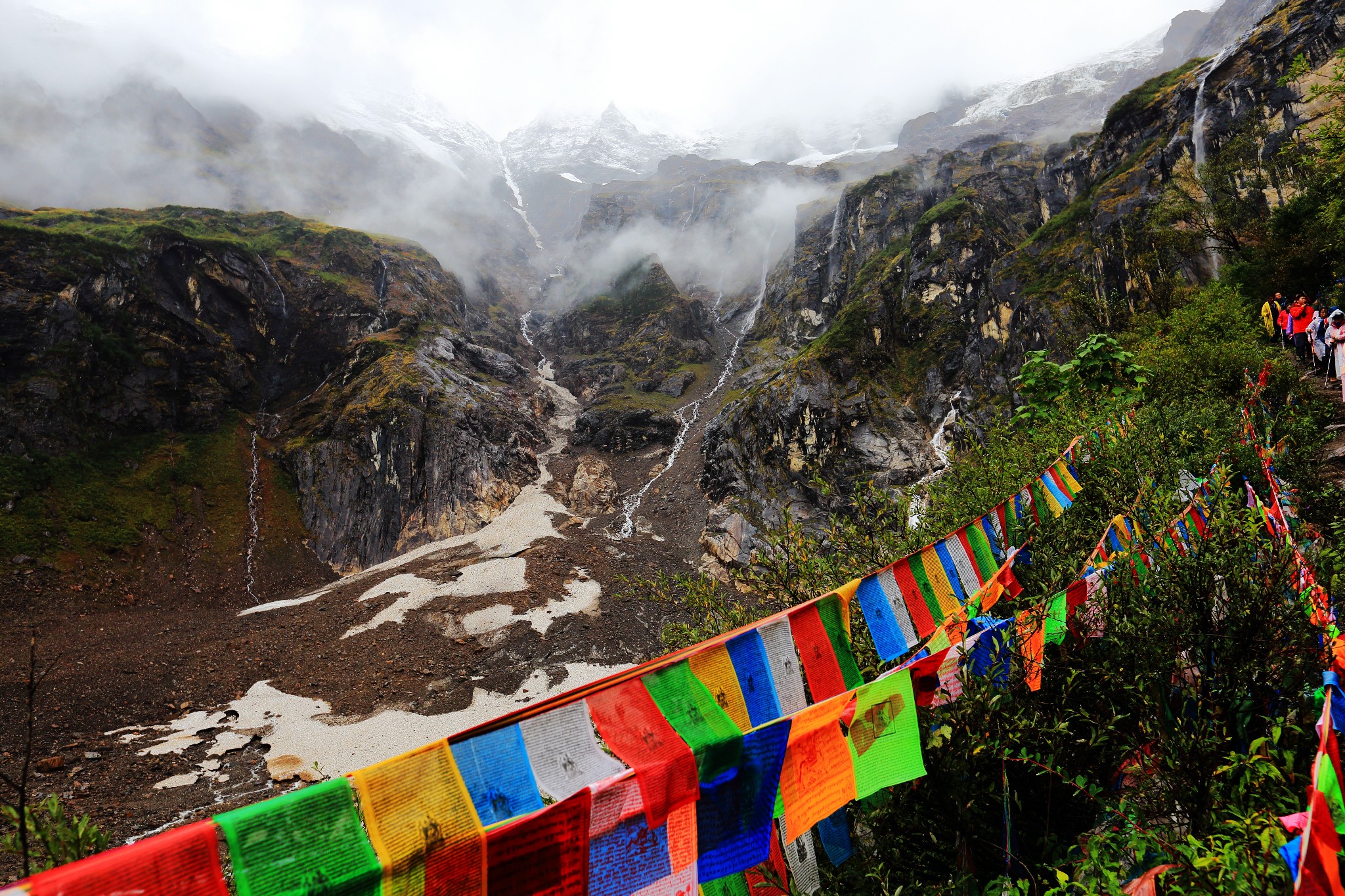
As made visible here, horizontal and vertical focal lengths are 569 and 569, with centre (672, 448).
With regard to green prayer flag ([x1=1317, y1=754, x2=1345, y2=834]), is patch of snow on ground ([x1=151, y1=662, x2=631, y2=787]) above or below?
below

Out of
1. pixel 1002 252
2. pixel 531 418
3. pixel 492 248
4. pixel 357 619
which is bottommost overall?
pixel 357 619

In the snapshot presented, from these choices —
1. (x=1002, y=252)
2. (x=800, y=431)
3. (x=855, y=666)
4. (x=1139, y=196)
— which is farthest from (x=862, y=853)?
(x=1002, y=252)

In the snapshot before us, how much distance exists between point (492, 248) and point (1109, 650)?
18132cm

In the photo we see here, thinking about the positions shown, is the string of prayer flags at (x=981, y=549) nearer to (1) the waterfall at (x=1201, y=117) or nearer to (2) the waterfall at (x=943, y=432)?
(2) the waterfall at (x=943, y=432)

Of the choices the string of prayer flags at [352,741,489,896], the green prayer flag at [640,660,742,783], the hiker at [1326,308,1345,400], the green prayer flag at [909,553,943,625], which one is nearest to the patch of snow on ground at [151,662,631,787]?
the green prayer flag at [909,553,943,625]

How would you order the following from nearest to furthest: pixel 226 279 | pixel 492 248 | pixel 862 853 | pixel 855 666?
pixel 862 853 < pixel 855 666 < pixel 226 279 < pixel 492 248

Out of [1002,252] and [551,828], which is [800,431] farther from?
[551,828]

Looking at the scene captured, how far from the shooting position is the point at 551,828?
3.04m

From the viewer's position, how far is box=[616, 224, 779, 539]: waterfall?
6334 cm

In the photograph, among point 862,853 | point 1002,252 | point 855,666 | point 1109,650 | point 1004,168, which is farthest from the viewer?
point 1004,168

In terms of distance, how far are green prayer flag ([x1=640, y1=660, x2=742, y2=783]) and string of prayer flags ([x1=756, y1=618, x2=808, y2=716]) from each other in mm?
668

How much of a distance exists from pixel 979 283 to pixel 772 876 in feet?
207

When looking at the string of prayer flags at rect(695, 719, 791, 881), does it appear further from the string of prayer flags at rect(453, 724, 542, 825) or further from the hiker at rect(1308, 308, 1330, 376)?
the hiker at rect(1308, 308, 1330, 376)

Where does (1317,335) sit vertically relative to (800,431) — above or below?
above
